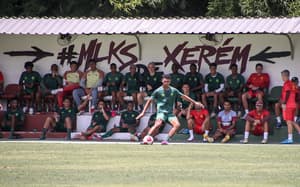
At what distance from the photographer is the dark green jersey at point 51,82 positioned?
28.3 m

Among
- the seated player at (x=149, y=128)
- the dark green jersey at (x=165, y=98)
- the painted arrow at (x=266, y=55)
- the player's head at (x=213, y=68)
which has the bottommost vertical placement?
the seated player at (x=149, y=128)

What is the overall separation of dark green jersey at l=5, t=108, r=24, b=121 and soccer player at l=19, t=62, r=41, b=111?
701 mm

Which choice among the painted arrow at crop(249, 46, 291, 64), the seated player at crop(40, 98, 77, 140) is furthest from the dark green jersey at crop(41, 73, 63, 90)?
the painted arrow at crop(249, 46, 291, 64)

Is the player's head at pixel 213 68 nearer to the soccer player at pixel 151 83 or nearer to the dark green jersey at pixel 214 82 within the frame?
the dark green jersey at pixel 214 82

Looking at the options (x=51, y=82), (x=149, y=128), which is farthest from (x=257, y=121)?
(x=51, y=82)

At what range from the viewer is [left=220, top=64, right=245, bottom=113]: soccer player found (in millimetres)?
26766

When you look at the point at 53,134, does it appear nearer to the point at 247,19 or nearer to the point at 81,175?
the point at 247,19

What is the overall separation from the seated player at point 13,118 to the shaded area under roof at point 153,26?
7.52 feet

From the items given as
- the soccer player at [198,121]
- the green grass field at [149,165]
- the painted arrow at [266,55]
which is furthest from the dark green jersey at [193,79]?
the green grass field at [149,165]

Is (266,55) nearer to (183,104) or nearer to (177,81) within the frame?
(177,81)

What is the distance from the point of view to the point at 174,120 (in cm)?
2388

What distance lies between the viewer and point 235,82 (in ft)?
88.1

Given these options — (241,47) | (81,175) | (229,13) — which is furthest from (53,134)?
(81,175)

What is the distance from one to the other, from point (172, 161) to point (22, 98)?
35.6ft
